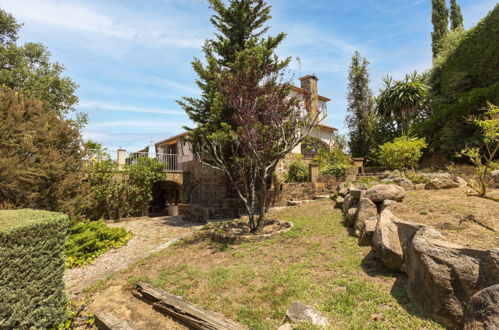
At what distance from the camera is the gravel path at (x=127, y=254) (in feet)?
22.2

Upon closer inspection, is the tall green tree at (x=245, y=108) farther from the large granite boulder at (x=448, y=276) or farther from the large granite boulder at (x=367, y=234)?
the large granite boulder at (x=448, y=276)

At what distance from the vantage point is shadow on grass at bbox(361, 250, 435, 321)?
3.62 metres

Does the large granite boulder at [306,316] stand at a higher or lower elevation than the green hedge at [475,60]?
lower

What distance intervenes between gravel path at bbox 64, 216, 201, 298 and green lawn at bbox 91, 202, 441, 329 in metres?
0.71

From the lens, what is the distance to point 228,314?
4.25m

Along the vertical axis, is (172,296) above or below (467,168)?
below

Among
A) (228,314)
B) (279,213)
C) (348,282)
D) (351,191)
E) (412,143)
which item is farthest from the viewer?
(412,143)

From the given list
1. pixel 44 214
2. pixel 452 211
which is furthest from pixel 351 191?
pixel 44 214

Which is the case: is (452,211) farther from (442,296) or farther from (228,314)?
(228,314)

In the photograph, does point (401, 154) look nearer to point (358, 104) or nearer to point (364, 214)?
point (364, 214)

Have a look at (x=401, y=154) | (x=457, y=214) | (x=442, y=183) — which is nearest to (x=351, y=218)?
(x=457, y=214)

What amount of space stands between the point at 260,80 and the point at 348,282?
7815 millimetres

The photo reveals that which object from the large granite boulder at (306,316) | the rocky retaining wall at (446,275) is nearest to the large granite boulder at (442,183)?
the rocky retaining wall at (446,275)

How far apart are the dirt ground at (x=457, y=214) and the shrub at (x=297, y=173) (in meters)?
7.22
